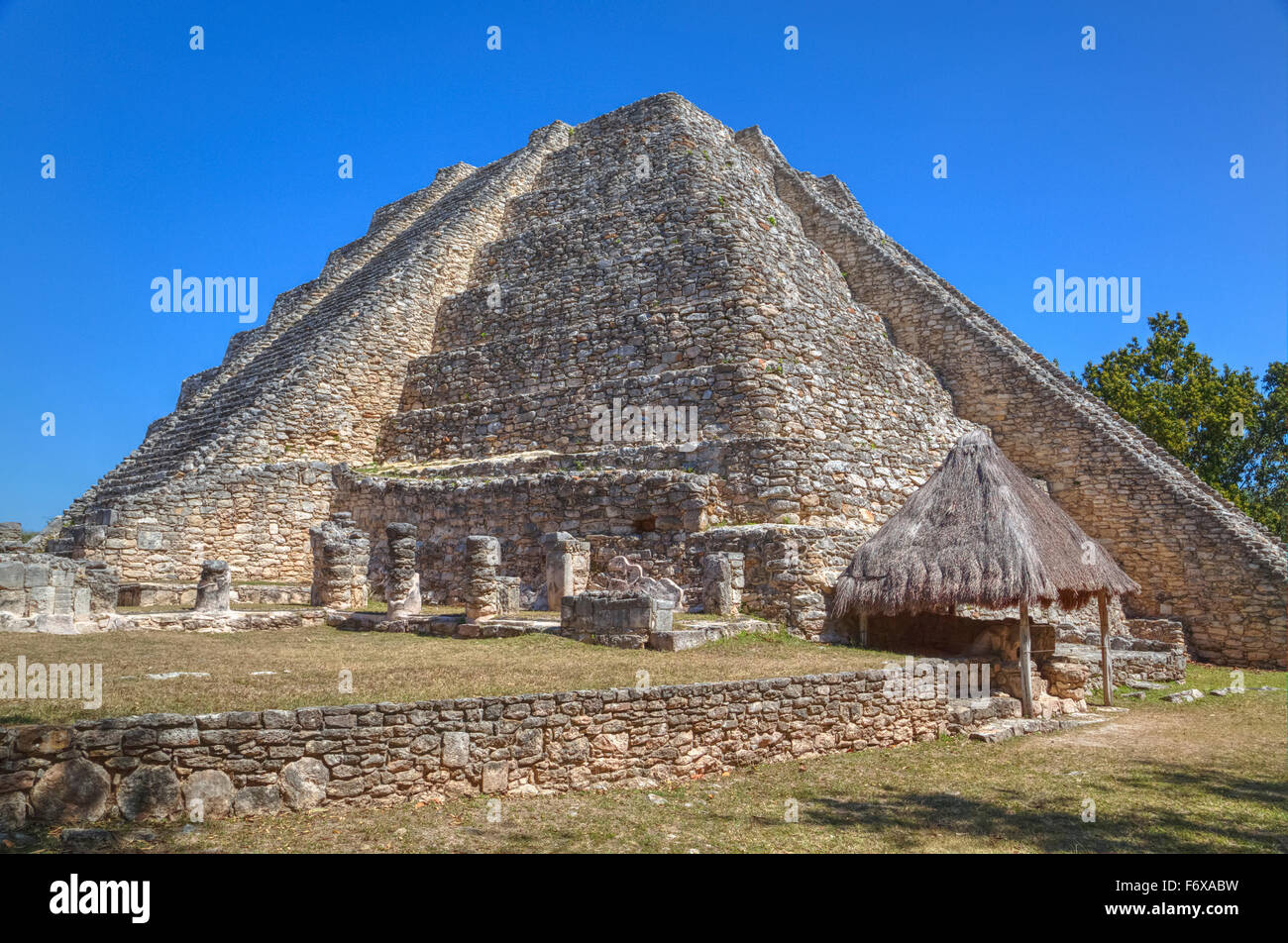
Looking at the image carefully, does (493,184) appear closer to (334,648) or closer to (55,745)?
(334,648)

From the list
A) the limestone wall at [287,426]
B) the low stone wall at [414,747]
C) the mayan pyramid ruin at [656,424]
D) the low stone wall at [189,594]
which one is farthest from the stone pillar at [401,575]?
the low stone wall at [414,747]

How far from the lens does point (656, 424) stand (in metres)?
14.0

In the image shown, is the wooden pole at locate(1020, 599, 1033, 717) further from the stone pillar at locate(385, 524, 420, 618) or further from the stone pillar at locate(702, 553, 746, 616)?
the stone pillar at locate(385, 524, 420, 618)

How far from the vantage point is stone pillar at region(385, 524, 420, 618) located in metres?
11.7

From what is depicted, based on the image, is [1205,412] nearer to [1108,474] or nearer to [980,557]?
[1108,474]

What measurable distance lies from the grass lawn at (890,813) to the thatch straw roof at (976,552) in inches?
75.3

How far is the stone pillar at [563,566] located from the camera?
11969mm

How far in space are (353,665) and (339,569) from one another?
16.4 feet

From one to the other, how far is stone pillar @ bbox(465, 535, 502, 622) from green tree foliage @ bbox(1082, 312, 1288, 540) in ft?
65.6

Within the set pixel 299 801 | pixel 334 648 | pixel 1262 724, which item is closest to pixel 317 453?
pixel 334 648

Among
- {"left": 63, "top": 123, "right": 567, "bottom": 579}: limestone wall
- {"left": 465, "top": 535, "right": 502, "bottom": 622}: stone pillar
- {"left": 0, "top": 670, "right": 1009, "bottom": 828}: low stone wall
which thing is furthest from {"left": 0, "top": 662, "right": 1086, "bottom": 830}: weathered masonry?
{"left": 63, "top": 123, "right": 567, "bottom": 579}: limestone wall

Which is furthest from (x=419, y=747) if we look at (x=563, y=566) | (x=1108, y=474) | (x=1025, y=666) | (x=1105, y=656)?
(x=1108, y=474)

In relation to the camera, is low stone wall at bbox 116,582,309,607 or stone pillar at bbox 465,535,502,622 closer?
stone pillar at bbox 465,535,502,622

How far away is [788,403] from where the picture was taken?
1342cm
